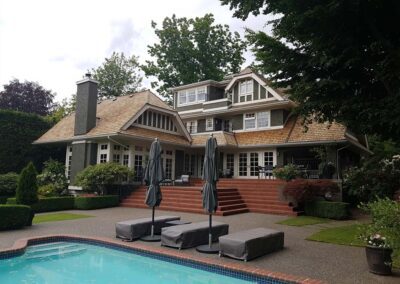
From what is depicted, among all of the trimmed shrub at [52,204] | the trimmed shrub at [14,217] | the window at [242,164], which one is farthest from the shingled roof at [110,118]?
the trimmed shrub at [14,217]

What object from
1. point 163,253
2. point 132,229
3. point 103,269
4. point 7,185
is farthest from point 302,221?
point 7,185

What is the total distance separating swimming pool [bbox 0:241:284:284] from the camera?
6.89m

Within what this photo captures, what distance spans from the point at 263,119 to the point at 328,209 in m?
10.7

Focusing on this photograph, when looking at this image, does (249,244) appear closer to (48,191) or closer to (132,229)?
(132,229)

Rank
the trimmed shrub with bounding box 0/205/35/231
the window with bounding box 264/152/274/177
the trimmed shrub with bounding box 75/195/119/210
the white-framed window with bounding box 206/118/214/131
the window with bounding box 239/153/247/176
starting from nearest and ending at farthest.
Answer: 1. the trimmed shrub with bounding box 0/205/35/231
2. the trimmed shrub with bounding box 75/195/119/210
3. the window with bounding box 264/152/274/177
4. the window with bounding box 239/153/247/176
5. the white-framed window with bounding box 206/118/214/131

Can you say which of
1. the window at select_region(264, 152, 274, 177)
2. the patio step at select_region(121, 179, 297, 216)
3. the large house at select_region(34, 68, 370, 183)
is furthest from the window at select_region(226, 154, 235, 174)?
the patio step at select_region(121, 179, 297, 216)

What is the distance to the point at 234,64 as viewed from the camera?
1619 inches

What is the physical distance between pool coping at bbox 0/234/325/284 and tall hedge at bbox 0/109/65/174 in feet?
53.8

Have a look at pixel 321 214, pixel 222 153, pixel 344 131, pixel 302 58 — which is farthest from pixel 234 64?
pixel 302 58

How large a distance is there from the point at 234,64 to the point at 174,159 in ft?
68.7

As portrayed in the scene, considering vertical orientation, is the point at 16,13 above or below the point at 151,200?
above

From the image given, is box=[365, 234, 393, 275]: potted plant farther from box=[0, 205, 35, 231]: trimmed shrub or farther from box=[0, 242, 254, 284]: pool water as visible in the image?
box=[0, 205, 35, 231]: trimmed shrub

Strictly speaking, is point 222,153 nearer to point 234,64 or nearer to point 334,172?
point 334,172

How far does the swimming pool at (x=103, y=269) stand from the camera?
689 centimetres
